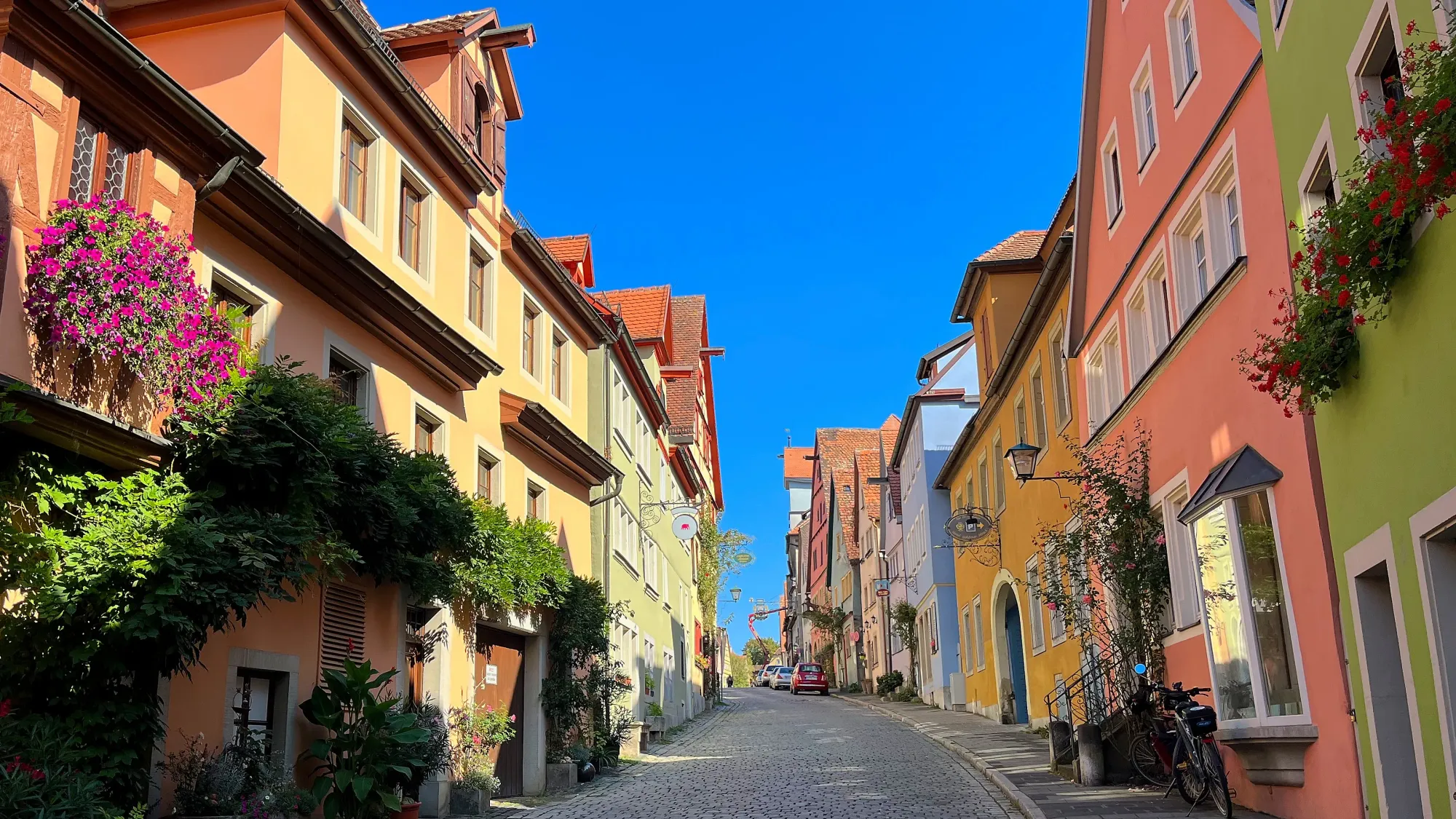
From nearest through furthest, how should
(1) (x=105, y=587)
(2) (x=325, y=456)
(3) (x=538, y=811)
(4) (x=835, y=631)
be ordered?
(1) (x=105, y=587) < (2) (x=325, y=456) < (3) (x=538, y=811) < (4) (x=835, y=631)

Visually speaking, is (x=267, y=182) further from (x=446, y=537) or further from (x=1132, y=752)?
(x=1132, y=752)

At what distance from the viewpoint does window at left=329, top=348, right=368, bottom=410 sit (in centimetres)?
1241

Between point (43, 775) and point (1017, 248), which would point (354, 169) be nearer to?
point (43, 775)

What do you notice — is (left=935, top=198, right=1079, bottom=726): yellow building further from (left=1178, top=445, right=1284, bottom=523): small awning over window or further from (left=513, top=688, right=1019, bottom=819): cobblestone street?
(left=1178, top=445, right=1284, bottom=523): small awning over window

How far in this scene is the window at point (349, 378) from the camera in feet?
40.7

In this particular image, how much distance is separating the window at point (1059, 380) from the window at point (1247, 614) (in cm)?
669

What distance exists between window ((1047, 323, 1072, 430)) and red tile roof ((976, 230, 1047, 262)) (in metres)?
4.62

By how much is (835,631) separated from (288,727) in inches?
2061

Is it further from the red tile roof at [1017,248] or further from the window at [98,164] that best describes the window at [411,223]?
the red tile roof at [1017,248]

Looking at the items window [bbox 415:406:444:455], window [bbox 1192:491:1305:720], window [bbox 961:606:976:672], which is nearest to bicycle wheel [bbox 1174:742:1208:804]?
window [bbox 1192:491:1305:720]

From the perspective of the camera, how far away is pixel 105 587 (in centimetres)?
779

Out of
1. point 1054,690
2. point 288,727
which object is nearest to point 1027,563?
point 1054,690

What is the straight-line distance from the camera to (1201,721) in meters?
11.0

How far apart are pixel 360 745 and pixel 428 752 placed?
5.80 feet
